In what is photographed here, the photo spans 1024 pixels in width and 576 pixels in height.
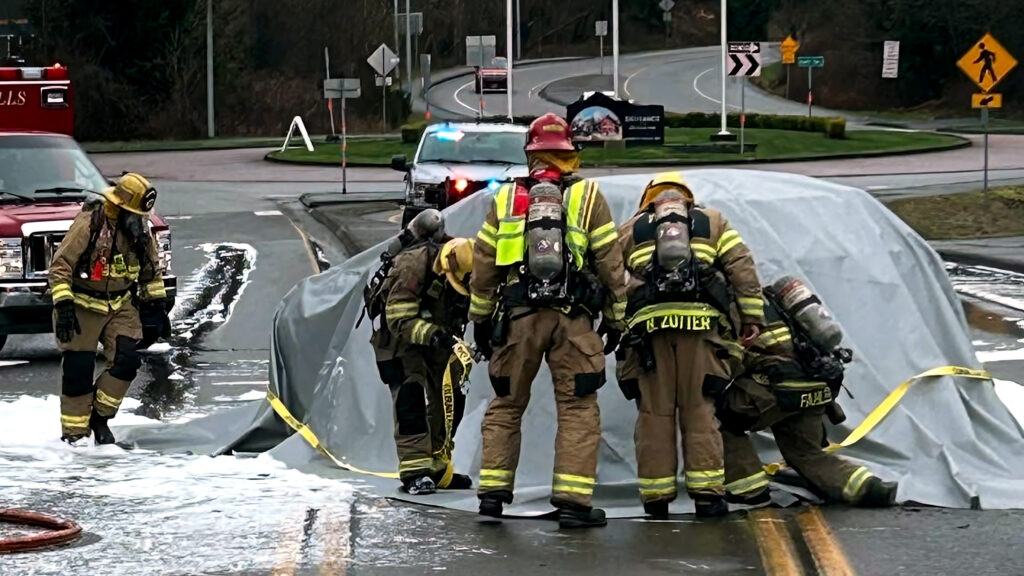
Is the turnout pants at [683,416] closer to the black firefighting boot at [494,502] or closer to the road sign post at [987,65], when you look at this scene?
the black firefighting boot at [494,502]

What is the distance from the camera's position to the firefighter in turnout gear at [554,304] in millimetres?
7418

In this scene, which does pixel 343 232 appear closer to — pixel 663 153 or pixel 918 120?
pixel 663 153

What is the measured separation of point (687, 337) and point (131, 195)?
12.8 feet

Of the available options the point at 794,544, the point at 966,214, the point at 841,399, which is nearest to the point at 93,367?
the point at 841,399

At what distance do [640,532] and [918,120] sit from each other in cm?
5736

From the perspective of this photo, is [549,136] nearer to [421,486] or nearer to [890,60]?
[421,486]

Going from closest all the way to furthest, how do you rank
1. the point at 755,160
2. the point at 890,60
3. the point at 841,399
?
the point at 841,399, the point at 755,160, the point at 890,60

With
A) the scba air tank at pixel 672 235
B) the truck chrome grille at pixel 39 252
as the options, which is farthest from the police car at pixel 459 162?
the scba air tank at pixel 672 235

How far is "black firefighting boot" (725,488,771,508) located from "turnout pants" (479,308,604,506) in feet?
2.44

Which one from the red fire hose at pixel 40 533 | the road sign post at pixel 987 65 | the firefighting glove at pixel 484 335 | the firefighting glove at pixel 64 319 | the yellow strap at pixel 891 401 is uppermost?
the road sign post at pixel 987 65

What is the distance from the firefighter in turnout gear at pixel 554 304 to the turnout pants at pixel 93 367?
319 cm

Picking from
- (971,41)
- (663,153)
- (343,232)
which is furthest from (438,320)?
(971,41)

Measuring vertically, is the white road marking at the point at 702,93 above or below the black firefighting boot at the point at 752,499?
above

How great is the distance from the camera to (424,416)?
8.38 metres
